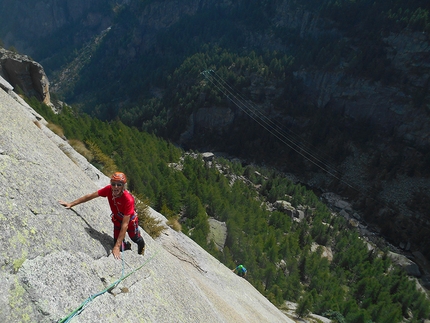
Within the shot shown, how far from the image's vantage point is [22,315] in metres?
3.59

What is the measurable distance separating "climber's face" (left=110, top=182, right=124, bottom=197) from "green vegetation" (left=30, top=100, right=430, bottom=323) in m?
11.5

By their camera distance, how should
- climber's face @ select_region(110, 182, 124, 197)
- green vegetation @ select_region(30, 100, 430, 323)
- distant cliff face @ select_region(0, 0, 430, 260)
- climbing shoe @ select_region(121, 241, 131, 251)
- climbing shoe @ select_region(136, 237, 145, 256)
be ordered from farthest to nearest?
distant cliff face @ select_region(0, 0, 430, 260), green vegetation @ select_region(30, 100, 430, 323), climbing shoe @ select_region(136, 237, 145, 256), climbing shoe @ select_region(121, 241, 131, 251), climber's face @ select_region(110, 182, 124, 197)

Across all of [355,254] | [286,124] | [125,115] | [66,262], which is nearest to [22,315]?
[66,262]

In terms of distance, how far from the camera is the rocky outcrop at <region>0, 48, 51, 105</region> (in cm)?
3744

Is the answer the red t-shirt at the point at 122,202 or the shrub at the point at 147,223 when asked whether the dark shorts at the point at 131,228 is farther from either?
the shrub at the point at 147,223

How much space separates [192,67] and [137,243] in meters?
107

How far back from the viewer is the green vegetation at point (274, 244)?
26578 millimetres

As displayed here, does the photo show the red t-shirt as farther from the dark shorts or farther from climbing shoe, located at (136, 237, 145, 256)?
climbing shoe, located at (136, 237, 145, 256)

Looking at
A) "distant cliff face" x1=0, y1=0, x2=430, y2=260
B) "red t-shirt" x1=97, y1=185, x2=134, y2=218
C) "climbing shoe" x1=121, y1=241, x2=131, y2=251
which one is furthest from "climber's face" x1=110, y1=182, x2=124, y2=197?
"distant cliff face" x1=0, y1=0, x2=430, y2=260

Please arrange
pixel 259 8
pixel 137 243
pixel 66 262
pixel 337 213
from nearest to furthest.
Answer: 1. pixel 66 262
2. pixel 137 243
3. pixel 337 213
4. pixel 259 8

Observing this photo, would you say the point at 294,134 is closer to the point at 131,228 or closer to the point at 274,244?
the point at 274,244

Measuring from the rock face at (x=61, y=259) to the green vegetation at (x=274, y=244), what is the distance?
10023mm

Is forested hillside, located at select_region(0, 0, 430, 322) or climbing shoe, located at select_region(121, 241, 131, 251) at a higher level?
climbing shoe, located at select_region(121, 241, 131, 251)

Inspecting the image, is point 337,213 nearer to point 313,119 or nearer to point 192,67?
point 313,119
